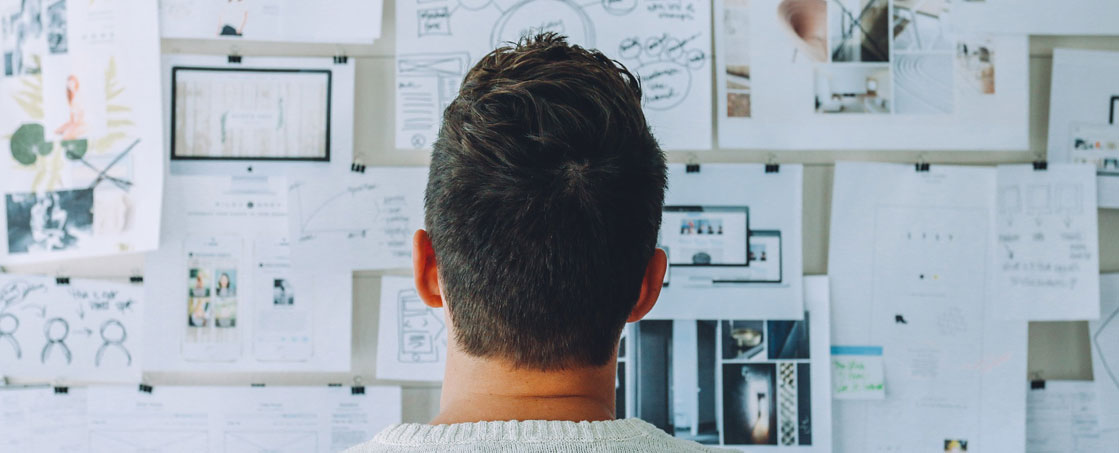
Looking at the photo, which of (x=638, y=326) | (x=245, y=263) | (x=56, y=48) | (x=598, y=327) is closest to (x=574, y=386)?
(x=598, y=327)

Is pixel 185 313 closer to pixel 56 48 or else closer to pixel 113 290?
pixel 113 290

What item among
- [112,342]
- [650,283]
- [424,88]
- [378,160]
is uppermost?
[424,88]

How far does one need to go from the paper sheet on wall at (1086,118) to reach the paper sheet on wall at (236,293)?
1208 mm

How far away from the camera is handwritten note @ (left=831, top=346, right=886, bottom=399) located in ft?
4.14

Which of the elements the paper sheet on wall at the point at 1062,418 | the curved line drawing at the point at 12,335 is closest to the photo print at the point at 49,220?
the curved line drawing at the point at 12,335

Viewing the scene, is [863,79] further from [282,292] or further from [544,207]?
[282,292]

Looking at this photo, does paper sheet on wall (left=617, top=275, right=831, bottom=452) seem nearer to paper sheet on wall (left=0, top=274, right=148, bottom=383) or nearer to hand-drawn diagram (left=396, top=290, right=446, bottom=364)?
hand-drawn diagram (left=396, top=290, right=446, bottom=364)

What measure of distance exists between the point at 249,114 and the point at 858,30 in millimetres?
1007

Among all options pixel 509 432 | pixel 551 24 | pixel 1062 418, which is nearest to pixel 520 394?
pixel 509 432

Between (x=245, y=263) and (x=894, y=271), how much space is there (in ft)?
3.50

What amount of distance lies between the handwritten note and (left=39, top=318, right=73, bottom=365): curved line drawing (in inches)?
49.5

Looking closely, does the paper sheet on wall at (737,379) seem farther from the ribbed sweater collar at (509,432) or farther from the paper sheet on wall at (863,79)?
the ribbed sweater collar at (509,432)

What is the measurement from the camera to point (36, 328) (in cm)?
125

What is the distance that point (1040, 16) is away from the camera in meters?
1.27
